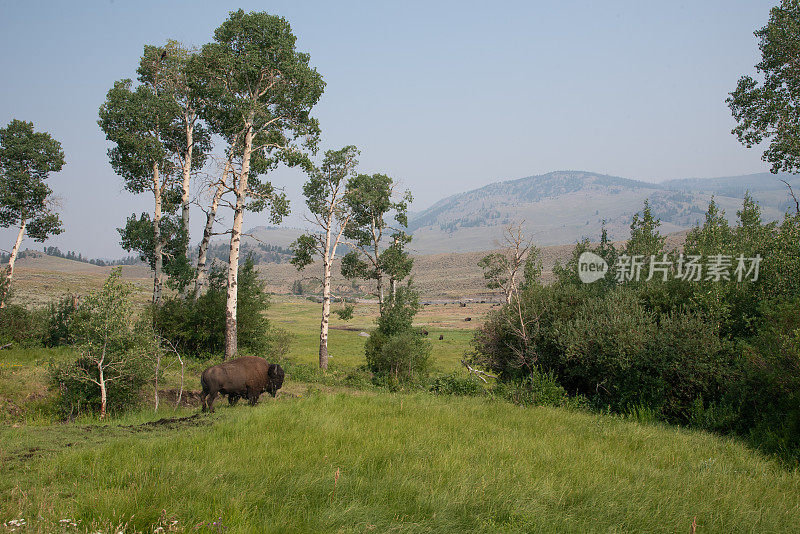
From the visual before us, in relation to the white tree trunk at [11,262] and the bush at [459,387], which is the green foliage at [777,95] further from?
the white tree trunk at [11,262]

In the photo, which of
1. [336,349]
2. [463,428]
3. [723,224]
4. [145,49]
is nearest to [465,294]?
[336,349]

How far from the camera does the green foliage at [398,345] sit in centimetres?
2472

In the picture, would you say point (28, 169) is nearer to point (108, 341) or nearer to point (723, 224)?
point (108, 341)

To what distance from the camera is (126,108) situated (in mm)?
24469

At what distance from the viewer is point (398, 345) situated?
24797 millimetres

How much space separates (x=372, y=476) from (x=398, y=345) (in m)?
17.9

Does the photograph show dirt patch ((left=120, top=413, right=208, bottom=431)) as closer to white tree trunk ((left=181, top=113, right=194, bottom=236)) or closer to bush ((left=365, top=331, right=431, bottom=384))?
A: bush ((left=365, top=331, right=431, bottom=384))

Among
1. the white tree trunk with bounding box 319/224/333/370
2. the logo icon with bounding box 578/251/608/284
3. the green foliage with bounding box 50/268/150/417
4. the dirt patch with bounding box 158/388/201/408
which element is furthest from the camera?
the logo icon with bounding box 578/251/608/284

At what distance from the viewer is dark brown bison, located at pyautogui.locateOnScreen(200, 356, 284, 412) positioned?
517 inches

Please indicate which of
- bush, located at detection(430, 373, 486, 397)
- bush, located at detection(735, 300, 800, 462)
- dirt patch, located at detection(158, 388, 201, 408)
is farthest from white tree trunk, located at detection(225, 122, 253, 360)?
bush, located at detection(735, 300, 800, 462)

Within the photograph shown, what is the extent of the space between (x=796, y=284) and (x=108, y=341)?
22.7 metres

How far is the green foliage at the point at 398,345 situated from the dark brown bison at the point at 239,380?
8835 mm

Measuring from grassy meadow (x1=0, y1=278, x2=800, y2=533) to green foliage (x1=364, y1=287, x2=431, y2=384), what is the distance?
1256cm

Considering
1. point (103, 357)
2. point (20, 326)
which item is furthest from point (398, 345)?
point (20, 326)
